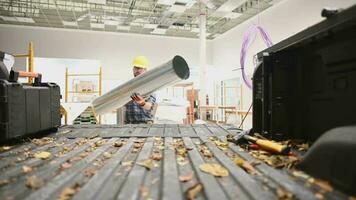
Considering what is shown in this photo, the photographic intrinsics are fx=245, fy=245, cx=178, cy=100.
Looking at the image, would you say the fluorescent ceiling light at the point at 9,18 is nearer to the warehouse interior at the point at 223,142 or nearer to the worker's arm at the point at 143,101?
the warehouse interior at the point at 223,142

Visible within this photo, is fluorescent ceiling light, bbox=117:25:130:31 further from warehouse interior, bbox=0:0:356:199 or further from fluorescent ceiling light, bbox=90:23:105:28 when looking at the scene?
warehouse interior, bbox=0:0:356:199

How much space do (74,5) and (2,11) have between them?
7.61ft

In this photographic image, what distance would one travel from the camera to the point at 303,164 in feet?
4.00

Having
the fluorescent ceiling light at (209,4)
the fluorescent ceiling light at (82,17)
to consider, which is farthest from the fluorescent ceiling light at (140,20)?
the fluorescent ceiling light at (209,4)

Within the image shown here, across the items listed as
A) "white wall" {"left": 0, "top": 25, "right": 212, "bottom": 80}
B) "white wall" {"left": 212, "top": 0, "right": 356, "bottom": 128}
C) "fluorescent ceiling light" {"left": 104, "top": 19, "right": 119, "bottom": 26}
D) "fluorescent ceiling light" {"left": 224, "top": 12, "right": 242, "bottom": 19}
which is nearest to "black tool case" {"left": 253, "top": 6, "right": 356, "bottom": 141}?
A: "white wall" {"left": 212, "top": 0, "right": 356, "bottom": 128}

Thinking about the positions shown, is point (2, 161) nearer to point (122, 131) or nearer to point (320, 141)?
point (122, 131)

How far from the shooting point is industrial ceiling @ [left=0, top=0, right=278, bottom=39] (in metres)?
6.90

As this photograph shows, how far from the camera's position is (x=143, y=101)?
2914 mm

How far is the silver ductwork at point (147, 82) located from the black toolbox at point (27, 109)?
581 millimetres

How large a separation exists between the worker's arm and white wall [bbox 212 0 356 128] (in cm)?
328

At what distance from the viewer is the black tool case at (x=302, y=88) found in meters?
1.55

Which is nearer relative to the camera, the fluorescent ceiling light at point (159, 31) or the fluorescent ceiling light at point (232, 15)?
the fluorescent ceiling light at point (232, 15)

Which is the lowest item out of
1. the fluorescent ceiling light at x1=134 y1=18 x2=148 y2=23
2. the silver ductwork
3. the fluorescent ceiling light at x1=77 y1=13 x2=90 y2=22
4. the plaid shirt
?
the plaid shirt

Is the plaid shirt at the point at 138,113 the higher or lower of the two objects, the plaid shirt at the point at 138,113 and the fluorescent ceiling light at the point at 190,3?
the lower
